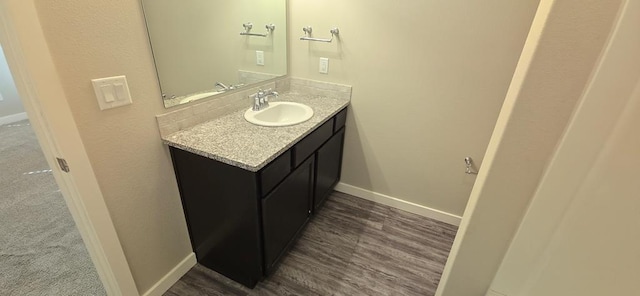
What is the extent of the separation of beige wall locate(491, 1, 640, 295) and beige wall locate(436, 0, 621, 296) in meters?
0.02

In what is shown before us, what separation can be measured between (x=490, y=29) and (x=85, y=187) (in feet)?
7.00

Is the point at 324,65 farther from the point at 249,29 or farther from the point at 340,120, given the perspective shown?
the point at 249,29

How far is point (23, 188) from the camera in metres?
2.29

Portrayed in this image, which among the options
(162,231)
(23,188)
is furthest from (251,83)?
(23,188)

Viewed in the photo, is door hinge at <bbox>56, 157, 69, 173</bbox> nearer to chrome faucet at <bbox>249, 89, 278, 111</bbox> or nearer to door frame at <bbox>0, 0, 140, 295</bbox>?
door frame at <bbox>0, 0, 140, 295</bbox>

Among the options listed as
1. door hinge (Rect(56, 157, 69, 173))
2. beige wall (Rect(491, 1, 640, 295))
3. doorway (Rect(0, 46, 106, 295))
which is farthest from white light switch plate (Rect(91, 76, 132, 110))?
beige wall (Rect(491, 1, 640, 295))

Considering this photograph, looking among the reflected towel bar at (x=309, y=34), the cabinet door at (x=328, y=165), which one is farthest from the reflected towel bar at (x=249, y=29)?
the cabinet door at (x=328, y=165)

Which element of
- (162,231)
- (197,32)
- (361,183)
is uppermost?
(197,32)

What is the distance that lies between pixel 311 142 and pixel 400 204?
44.3 inches

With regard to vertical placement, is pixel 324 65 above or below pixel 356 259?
above

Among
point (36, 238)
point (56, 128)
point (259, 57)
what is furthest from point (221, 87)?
point (36, 238)

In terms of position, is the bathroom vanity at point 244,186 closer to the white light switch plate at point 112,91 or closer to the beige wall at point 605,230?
the white light switch plate at point 112,91

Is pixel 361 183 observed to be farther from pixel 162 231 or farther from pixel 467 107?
pixel 162 231

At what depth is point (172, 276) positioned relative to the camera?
1.52 m
